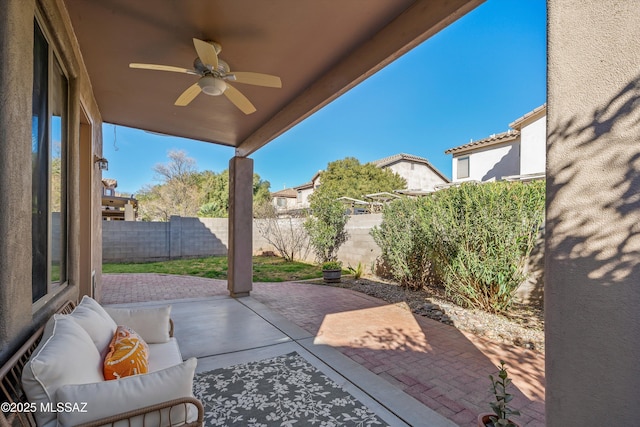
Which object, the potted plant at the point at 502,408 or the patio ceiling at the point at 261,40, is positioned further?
the patio ceiling at the point at 261,40

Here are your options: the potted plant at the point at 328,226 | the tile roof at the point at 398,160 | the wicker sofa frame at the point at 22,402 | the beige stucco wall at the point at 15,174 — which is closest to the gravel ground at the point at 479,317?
the potted plant at the point at 328,226

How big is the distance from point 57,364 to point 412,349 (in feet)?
11.6

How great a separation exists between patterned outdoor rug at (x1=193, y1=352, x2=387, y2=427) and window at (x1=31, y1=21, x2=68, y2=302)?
1609 millimetres

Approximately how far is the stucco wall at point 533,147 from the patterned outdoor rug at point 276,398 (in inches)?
468

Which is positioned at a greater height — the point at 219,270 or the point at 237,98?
the point at 237,98

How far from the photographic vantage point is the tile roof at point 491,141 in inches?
539

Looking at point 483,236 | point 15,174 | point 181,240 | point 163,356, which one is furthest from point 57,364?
point 181,240

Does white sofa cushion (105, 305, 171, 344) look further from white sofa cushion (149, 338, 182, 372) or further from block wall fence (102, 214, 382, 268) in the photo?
block wall fence (102, 214, 382, 268)

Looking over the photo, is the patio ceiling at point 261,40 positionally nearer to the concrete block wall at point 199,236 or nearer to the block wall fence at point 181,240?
the block wall fence at point 181,240

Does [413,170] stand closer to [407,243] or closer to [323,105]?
[407,243]

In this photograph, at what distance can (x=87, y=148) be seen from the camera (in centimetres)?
444

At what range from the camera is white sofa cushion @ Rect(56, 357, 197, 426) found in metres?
1.39

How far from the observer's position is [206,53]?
2832 millimetres

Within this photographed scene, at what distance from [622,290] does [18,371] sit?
9.07 ft
